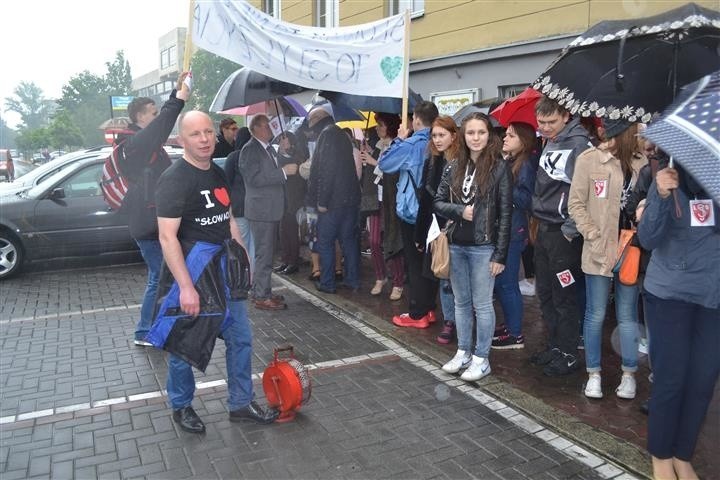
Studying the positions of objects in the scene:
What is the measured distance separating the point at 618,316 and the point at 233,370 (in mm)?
2705

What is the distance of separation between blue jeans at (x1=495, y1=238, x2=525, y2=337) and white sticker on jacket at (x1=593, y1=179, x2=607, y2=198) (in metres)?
1.15

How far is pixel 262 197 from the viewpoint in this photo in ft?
21.5

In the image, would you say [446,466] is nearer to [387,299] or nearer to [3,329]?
[387,299]

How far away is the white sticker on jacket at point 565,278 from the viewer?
14.8 feet

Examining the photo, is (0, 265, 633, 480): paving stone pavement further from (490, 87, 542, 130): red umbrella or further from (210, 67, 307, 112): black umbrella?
(210, 67, 307, 112): black umbrella

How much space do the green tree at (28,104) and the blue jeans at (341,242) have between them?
417 feet

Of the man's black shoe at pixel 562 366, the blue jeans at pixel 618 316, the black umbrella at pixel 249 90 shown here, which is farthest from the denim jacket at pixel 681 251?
the black umbrella at pixel 249 90

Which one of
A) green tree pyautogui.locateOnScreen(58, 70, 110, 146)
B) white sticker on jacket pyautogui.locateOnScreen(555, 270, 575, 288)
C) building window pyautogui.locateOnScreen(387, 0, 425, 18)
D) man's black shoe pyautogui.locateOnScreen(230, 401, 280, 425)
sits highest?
green tree pyautogui.locateOnScreen(58, 70, 110, 146)

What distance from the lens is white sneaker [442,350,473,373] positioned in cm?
481

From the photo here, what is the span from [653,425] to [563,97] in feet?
6.61

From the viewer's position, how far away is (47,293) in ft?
25.0

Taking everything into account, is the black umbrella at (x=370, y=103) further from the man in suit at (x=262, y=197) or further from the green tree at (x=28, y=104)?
the green tree at (x=28, y=104)

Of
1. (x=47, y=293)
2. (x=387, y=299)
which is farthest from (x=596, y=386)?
(x=47, y=293)

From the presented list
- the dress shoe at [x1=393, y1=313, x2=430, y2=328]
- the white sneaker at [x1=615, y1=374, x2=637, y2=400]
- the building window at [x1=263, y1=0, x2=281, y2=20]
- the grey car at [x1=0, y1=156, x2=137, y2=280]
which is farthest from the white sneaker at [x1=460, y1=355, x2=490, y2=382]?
the building window at [x1=263, y1=0, x2=281, y2=20]
